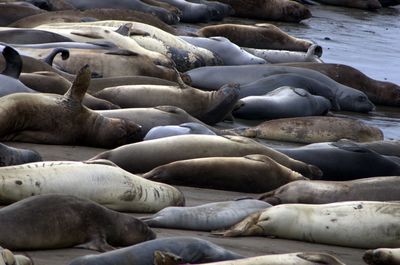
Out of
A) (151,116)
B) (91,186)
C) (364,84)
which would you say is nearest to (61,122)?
(151,116)

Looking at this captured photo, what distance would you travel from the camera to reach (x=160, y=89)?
9.61 meters

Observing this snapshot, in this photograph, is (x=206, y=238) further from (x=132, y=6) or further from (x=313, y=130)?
(x=132, y=6)

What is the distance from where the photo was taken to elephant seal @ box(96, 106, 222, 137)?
27.9 ft

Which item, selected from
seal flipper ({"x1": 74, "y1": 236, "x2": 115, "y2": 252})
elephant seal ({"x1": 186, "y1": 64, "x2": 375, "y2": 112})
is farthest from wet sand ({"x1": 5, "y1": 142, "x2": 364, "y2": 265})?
elephant seal ({"x1": 186, "y1": 64, "x2": 375, "y2": 112})

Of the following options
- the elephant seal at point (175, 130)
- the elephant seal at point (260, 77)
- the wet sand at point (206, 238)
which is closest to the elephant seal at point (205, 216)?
the wet sand at point (206, 238)

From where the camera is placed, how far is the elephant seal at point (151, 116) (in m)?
8.51

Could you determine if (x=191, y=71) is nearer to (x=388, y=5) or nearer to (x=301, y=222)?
(x=301, y=222)

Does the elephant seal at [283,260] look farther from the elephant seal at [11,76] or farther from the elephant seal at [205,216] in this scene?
the elephant seal at [11,76]

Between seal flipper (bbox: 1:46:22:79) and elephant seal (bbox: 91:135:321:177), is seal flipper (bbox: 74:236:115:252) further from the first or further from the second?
seal flipper (bbox: 1:46:22:79)

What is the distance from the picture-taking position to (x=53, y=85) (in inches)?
349

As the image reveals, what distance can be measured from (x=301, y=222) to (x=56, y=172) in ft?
3.91

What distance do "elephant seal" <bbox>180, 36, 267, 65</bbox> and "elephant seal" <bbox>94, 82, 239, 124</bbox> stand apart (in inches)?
130

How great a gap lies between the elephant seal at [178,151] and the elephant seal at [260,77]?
3.78m

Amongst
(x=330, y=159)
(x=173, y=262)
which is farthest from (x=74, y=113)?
(x=173, y=262)
